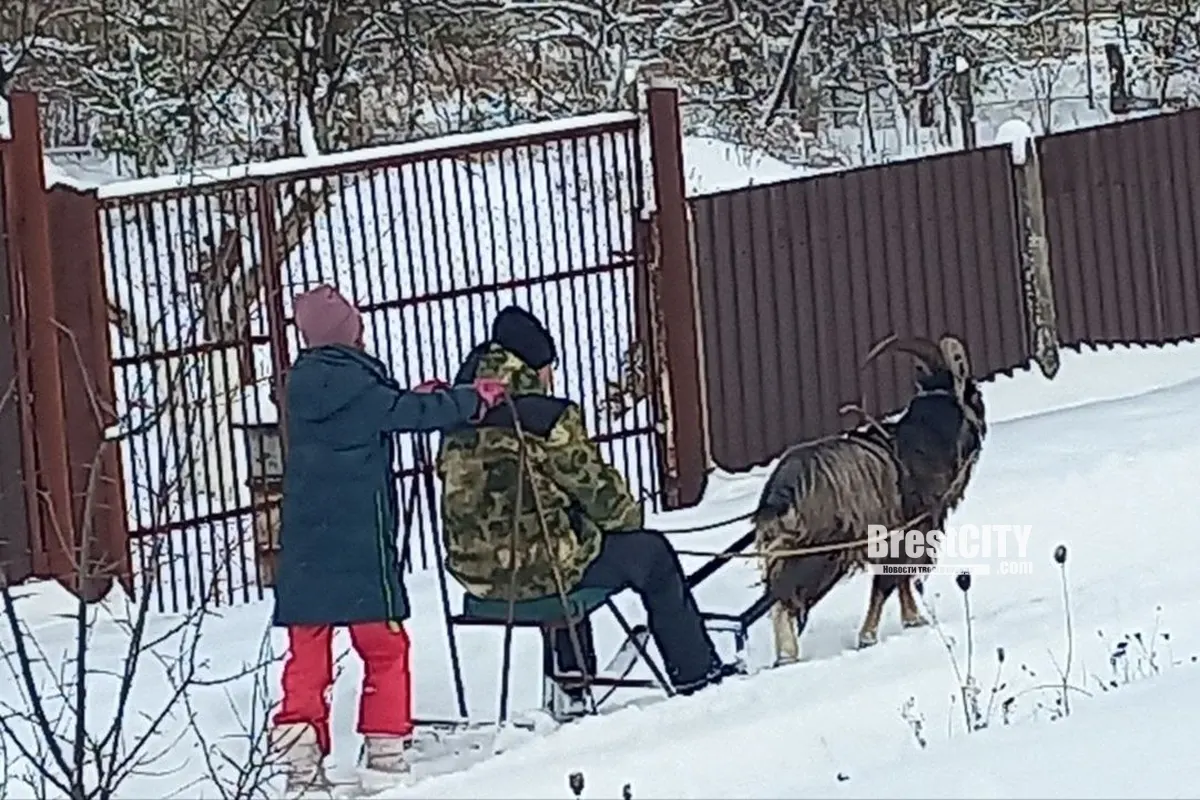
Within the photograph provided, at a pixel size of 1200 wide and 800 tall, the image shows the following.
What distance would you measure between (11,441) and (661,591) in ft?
9.95

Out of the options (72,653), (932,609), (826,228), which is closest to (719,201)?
(826,228)

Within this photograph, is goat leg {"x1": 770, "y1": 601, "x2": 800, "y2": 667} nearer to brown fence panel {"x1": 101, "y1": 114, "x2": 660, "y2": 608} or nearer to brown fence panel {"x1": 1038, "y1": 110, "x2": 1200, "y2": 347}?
brown fence panel {"x1": 101, "y1": 114, "x2": 660, "y2": 608}

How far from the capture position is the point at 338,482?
273 inches

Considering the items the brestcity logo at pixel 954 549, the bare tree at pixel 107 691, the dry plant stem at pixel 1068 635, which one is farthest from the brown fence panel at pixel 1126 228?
the bare tree at pixel 107 691

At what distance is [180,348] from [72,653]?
1295 mm

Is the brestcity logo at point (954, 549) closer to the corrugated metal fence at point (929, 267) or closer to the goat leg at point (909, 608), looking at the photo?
the goat leg at point (909, 608)

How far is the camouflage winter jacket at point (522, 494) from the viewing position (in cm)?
733

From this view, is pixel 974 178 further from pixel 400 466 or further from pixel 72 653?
pixel 72 653

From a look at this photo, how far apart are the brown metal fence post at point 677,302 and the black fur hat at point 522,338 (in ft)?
11.5

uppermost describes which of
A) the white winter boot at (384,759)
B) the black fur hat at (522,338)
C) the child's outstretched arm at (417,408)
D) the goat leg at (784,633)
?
the black fur hat at (522,338)

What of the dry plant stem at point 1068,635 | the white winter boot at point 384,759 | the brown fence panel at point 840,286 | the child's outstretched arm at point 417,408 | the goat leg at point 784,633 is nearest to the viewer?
the child's outstretched arm at point 417,408

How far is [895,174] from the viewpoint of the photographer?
1255 cm

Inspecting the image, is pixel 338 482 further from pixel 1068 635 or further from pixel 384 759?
pixel 1068 635

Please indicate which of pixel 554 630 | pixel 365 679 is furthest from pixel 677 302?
pixel 365 679
